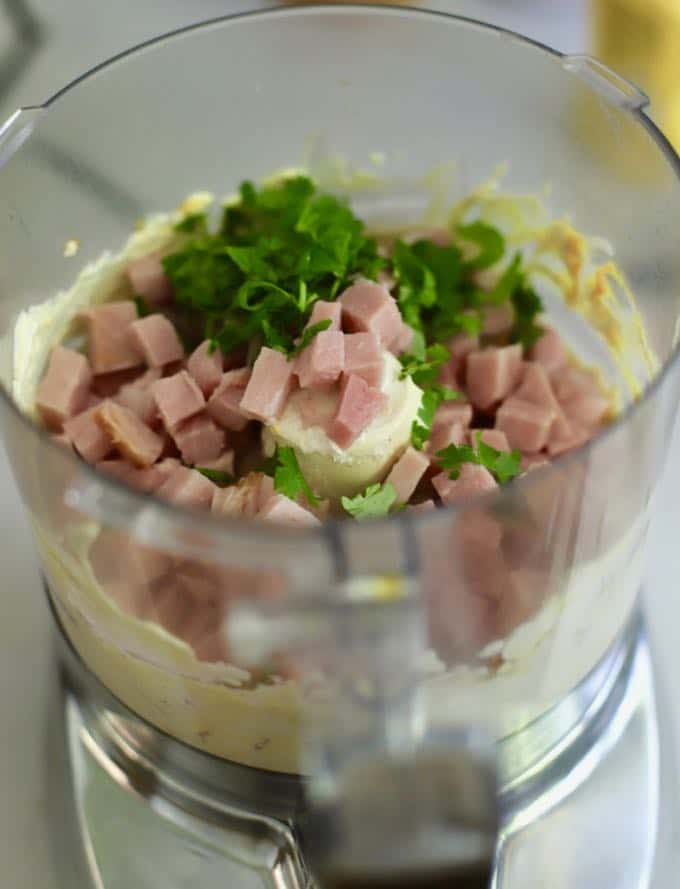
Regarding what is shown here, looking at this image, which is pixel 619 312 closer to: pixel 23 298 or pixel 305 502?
pixel 305 502

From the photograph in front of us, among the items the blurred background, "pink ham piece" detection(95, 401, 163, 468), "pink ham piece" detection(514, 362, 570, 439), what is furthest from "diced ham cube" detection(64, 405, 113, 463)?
the blurred background

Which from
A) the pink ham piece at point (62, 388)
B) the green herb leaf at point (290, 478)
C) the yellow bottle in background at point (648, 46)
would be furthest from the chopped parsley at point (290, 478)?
the yellow bottle in background at point (648, 46)

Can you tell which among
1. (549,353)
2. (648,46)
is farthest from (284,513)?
(648,46)

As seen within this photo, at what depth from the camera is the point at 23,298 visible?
0.84 m

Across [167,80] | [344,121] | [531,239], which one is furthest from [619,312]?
[167,80]

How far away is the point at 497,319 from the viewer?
0.95 metres

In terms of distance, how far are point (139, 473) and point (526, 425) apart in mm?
305

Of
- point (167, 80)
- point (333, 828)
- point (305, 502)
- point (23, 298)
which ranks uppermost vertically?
point (167, 80)

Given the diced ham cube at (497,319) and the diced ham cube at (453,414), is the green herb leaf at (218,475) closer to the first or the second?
the diced ham cube at (453,414)

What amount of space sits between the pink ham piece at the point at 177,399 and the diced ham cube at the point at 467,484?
199 millimetres

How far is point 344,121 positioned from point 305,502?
44cm

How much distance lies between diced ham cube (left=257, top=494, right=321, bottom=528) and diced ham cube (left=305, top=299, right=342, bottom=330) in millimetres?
146

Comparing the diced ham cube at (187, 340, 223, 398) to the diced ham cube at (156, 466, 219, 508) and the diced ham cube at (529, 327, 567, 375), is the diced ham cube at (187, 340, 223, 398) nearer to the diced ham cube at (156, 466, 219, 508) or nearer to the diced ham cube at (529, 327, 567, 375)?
the diced ham cube at (156, 466, 219, 508)

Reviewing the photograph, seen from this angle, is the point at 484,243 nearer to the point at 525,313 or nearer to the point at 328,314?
the point at 525,313
